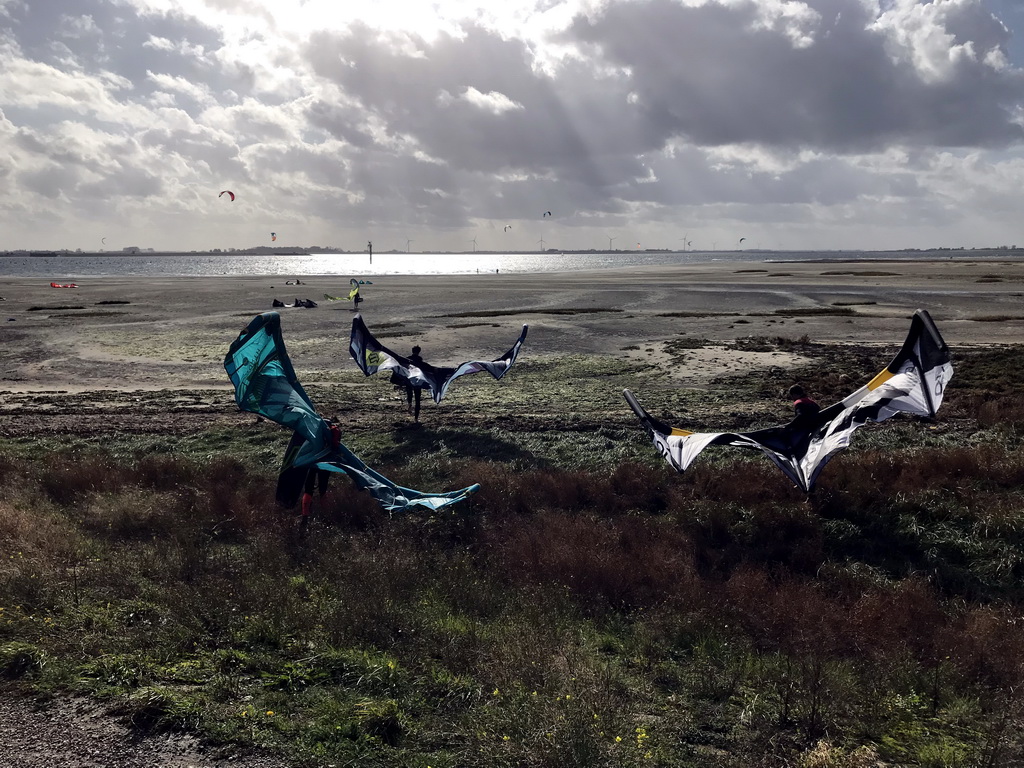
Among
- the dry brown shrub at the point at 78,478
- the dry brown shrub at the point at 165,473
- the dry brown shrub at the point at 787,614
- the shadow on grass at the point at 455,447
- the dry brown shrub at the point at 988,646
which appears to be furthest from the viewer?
the shadow on grass at the point at 455,447

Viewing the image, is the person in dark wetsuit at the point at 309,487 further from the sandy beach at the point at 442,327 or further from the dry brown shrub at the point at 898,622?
the sandy beach at the point at 442,327

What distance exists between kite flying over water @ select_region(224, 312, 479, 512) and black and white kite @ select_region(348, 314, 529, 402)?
6.87 meters

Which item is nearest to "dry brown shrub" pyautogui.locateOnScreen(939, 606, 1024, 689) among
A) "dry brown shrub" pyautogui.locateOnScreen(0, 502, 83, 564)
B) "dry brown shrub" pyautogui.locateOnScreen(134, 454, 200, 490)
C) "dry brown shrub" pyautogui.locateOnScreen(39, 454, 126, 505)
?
"dry brown shrub" pyautogui.locateOnScreen(0, 502, 83, 564)

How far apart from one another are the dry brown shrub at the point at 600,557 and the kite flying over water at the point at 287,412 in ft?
3.86

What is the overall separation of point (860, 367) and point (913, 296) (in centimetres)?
3713

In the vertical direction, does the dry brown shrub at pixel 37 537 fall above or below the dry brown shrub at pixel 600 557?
above

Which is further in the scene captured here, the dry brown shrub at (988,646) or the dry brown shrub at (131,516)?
the dry brown shrub at (131,516)

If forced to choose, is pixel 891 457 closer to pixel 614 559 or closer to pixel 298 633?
pixel 614 559

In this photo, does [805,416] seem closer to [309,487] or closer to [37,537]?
[309,487]

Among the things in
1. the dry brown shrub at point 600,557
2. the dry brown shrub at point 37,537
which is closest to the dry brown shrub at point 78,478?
the dry brown shrub at point 37,537

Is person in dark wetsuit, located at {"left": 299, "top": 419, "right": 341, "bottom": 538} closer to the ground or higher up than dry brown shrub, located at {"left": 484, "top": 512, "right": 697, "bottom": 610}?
higher up

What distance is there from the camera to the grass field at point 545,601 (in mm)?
5926

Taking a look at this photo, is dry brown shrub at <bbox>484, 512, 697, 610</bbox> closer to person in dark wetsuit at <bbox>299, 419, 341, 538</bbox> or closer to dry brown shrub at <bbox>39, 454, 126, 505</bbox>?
person in dark wetsuit at <bbox>299, 419, 341, 538</bbox>

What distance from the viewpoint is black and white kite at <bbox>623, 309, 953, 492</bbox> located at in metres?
10.5
